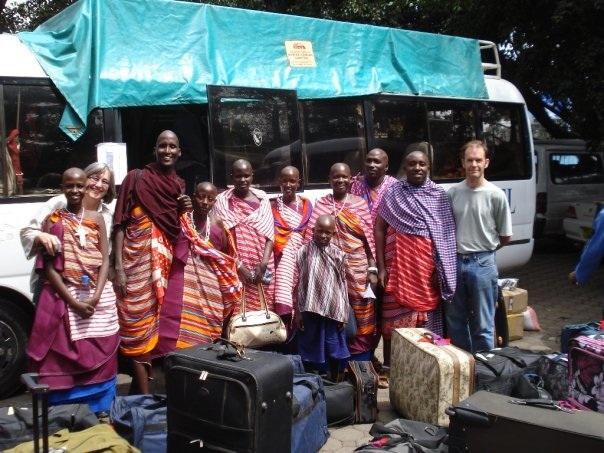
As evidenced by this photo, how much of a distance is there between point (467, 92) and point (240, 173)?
3557 mm

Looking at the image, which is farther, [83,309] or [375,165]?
[375,165]

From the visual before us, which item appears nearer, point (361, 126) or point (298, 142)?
point (298, 142)

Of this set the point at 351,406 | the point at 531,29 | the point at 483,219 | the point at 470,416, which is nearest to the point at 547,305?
the point at 483,219

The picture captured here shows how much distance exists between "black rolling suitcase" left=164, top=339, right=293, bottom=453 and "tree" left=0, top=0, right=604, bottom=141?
7200 millimetres

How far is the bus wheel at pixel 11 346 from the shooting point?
14.3 ft

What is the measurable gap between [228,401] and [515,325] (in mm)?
4091

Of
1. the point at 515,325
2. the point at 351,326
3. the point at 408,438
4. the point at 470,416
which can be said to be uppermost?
the point at 351,326

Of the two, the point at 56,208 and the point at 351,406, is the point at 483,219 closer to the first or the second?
the point at 351,406

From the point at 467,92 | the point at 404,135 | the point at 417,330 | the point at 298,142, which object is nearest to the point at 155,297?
the point at 417,330

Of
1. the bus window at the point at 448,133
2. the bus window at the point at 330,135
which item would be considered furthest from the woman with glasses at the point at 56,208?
the bus window at the point at 448,133

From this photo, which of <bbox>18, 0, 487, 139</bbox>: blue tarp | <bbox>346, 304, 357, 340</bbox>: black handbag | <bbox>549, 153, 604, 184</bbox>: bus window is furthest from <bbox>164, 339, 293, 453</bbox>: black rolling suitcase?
<bbox>549, 153, 604, 184</bbox>: bus window

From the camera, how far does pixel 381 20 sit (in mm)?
10758

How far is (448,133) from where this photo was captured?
675cm

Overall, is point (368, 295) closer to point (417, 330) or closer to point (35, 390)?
point (417, 330)
